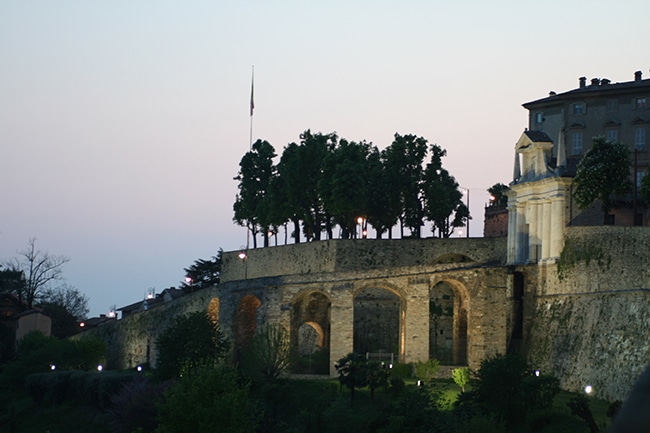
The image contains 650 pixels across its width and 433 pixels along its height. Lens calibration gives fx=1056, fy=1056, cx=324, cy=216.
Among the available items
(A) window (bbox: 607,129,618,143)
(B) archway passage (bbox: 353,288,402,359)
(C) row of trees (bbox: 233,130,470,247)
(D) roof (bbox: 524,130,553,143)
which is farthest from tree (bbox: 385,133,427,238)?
(D) roof (bbox: 524,130,553,143)

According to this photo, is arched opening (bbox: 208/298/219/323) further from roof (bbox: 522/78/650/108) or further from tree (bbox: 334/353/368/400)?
roof (bbox: 522/78/650/108)

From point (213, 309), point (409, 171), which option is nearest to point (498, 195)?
point (409, 171)

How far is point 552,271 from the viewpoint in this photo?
180ft

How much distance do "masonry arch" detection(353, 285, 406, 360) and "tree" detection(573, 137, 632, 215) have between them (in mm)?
16516

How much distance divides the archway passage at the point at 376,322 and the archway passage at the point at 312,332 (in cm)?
259

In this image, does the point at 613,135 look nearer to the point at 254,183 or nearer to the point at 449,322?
the point at 449,322

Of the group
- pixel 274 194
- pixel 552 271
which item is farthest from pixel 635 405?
pixel 274 194

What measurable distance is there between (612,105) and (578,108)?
2373mm

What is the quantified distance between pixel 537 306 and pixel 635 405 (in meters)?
55.5

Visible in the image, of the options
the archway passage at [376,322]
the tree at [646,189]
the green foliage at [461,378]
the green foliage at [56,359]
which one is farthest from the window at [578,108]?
the green foliage at [56,359]

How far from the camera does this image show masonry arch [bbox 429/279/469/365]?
60.7m

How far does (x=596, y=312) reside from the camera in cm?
5059

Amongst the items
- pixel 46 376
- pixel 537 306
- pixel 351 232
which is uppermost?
pixel 351 232

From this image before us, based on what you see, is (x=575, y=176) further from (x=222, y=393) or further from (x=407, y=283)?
(x=222, y=393)
